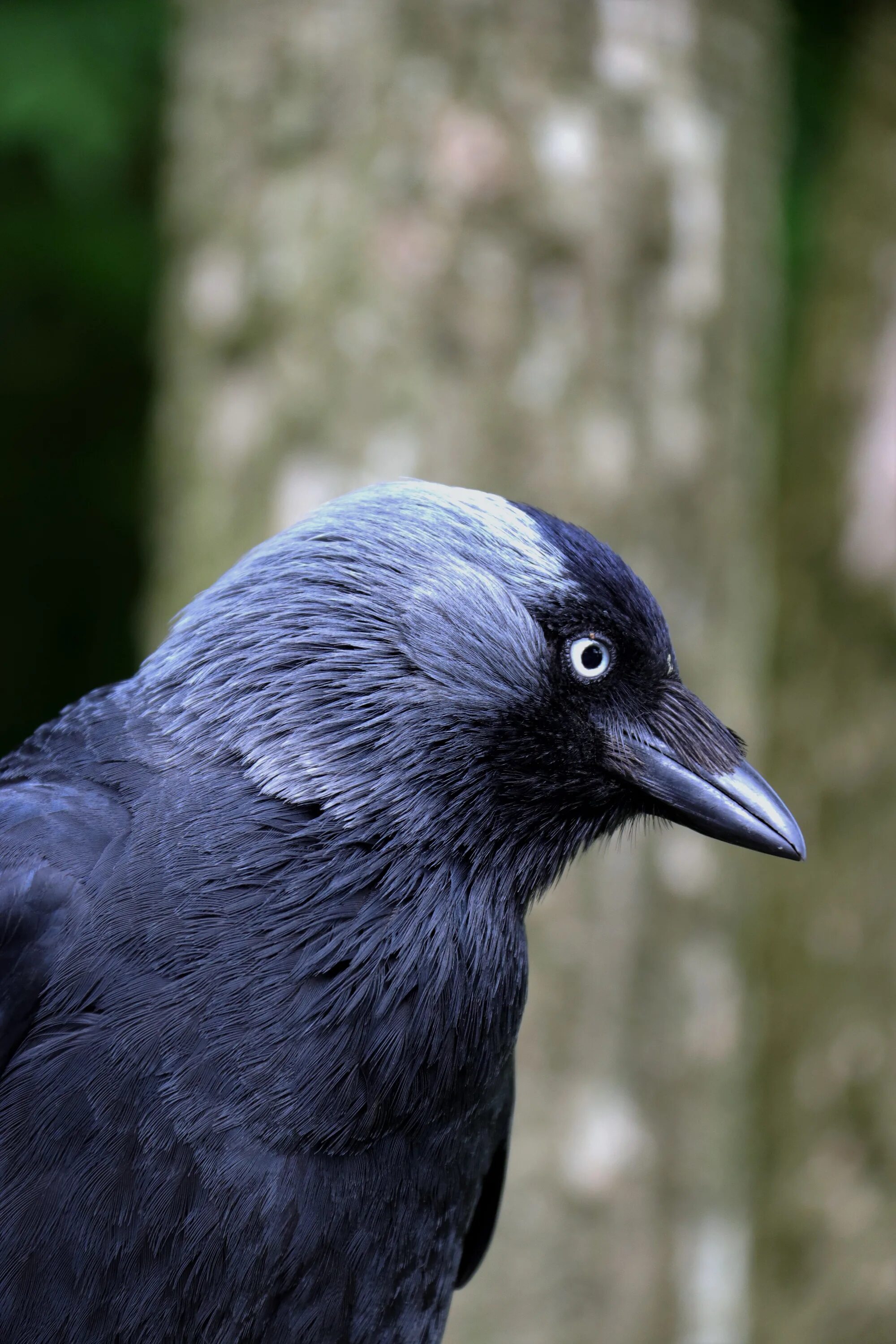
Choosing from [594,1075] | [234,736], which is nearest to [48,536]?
[594,1075]

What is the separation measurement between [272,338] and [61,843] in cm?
222

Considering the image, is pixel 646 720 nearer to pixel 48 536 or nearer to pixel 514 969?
pixel 514 969

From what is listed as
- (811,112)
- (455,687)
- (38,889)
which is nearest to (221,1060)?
(38,889)

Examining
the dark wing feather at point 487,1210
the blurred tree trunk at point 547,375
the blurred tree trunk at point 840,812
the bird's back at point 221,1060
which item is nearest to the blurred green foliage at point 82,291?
the blurred tree trunk at point 840,812

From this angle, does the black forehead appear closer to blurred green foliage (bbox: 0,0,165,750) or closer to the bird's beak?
the bird's beak

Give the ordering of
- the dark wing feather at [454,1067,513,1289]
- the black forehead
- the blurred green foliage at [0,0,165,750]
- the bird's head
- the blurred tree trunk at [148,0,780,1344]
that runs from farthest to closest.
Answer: the blurred green foliage at [0,0,165,750], the blurred tree trunk at [148,0,780,1344], the dark wing feather at [454,1067,513,1289], the black forehead, the bird's head

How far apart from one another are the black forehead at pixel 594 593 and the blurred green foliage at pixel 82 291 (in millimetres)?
3698

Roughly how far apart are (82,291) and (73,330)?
0.94 feet

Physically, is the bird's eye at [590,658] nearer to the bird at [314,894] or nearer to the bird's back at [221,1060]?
the bird at [314,894]

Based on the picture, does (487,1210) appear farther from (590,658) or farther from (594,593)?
(594,593)

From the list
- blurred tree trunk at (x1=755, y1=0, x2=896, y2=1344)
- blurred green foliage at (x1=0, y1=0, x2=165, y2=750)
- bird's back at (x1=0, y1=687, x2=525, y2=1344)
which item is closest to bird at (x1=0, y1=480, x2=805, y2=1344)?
bird's back at (x1=0, y1=687, x2=525, y2=1344)

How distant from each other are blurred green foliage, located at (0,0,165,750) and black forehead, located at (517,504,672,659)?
369 cm

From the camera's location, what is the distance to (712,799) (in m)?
2.34

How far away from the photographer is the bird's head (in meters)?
2.14
